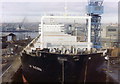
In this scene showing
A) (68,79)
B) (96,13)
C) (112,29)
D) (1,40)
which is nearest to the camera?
(68,79)

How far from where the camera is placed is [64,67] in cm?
817

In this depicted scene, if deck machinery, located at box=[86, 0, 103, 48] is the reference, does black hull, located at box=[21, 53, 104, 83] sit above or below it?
below

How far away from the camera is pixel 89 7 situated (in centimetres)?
1591

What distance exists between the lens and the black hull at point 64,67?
8188mm

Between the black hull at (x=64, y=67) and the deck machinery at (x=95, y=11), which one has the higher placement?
Answer: the deck machinery at (x=95, y=11)

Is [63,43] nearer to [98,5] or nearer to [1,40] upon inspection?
[98,5]

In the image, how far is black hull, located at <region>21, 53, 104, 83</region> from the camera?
8.19m

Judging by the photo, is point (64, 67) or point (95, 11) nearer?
point (64, 67)

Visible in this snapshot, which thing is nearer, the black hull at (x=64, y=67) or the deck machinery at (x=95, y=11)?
the black hull at (x=64, y=67)

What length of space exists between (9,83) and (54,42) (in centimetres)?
362

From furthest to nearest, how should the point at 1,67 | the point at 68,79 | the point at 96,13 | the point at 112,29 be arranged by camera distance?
the point at 112,29 < the point at 96,13 < the point at 1,67 < the point at 68,79

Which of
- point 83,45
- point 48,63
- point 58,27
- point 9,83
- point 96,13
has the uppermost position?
point 96,13

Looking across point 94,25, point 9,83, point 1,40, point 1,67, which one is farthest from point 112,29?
point 9,83

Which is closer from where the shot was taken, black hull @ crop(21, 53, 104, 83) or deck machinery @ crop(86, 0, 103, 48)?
black hull @ crop(21, 53, 104, 83)
